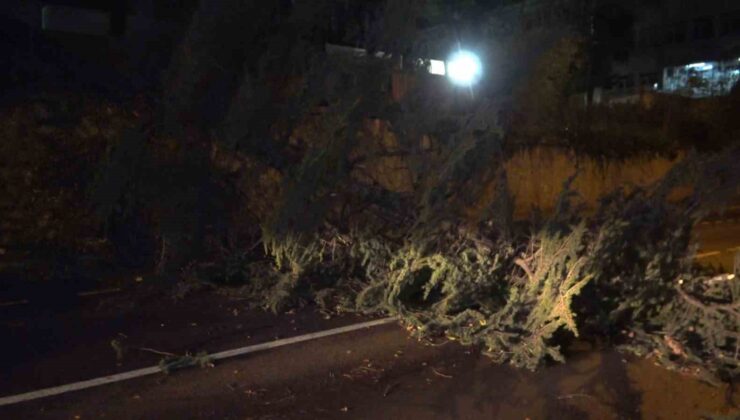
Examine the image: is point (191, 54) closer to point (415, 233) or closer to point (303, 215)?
point (303, 215)

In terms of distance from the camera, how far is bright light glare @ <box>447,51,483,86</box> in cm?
1088

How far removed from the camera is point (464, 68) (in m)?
12.5

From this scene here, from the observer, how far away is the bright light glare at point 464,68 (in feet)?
35.7

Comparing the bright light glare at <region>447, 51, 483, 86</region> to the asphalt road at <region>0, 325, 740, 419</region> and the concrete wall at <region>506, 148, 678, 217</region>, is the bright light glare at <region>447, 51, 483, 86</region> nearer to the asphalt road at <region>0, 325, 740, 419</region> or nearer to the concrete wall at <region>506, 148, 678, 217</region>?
the asphalt road at <region>0, 325, 740, 419</region>

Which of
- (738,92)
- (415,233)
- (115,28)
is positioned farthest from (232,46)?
(738,92)

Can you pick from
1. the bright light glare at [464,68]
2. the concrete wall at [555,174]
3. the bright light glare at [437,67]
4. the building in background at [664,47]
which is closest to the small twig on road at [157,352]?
the bright light glare at [437,67]

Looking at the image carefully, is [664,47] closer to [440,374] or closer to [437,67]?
[437,67]

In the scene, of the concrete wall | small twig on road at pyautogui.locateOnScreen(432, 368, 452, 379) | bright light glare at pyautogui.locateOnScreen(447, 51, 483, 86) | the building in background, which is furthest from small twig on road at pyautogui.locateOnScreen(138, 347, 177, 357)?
the building in background

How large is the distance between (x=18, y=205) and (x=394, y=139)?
217 inches

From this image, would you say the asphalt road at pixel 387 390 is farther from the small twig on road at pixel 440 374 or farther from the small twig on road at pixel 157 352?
the small twig on road at pixel 157 352

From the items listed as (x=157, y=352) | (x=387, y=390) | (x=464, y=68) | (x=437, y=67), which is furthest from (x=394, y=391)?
(x=464, y=68)

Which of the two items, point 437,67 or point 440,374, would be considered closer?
point 440,374

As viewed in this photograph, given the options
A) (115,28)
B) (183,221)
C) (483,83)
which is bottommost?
(183,221)

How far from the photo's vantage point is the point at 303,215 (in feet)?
27.6
